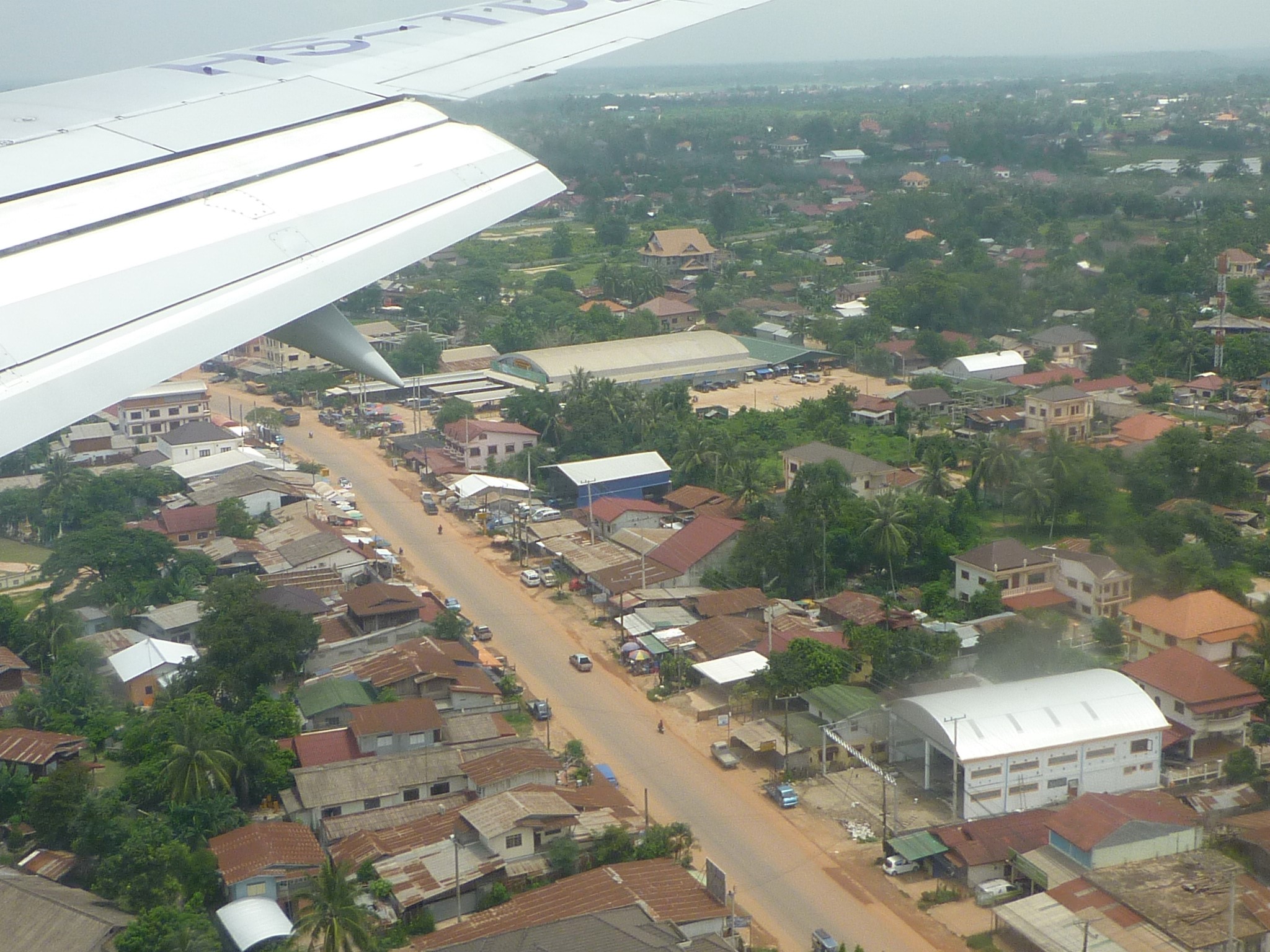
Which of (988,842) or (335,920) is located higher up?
(335,920)

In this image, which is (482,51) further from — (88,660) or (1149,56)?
(1149,56)

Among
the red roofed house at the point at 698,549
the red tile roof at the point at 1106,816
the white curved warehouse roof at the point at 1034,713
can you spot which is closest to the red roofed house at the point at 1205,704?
the white curved warehouse roof at the point at 1034,713

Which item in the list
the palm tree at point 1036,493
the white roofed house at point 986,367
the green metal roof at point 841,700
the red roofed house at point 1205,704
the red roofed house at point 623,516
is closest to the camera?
the red roofed house at point 1205,704

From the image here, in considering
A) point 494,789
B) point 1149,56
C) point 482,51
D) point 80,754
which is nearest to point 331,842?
point 494,789

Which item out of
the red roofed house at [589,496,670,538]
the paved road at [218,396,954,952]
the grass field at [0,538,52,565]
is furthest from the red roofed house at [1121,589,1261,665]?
the grass field at [0,538,52,565]

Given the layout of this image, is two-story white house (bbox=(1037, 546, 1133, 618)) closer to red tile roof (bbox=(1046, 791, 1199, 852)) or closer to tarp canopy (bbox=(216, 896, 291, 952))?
red tile roof (bbox=(1046, 791, 1199, 852))

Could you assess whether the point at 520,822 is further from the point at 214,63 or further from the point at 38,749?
the point at 214,63

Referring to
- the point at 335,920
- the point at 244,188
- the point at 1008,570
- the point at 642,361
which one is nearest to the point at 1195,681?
the point at 1008,570

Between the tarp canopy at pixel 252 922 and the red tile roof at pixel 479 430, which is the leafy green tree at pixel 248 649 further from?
the red tile roof at pixel 479 430
